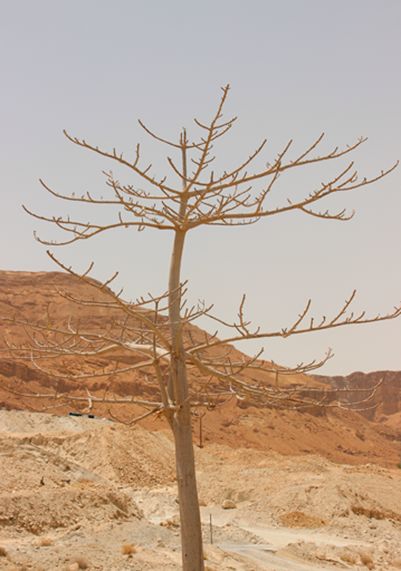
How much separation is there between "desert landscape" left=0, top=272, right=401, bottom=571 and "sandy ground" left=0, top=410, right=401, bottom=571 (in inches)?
2.0

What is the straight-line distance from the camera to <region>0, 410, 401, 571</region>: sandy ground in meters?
13.2

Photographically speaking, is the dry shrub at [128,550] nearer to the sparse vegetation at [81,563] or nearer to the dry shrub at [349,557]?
the sparse vegetation at [81,563]

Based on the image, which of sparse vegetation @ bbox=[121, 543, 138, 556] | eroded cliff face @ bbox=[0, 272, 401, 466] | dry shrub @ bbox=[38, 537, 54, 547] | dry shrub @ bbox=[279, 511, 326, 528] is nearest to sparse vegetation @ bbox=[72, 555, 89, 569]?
sparse vegetation @ bbox=[121, 543, 138, 556]

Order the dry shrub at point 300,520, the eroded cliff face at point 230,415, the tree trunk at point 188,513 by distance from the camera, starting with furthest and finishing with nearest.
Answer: the eroded cliff face at point 230,415, the dry shrub at point 300,520, the tree trunk at point 188,513

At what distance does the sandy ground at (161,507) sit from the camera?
13.2 metres

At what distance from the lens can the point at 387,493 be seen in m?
30.4

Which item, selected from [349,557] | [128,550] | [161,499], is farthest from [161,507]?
[128,550]

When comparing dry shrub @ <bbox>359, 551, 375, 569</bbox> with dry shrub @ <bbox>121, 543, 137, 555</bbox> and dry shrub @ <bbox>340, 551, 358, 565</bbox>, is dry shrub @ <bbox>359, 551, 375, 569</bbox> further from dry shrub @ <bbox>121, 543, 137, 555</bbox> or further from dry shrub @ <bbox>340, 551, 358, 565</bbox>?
dry shrub @ <bbox>121, 543, 137, 555</bbox>

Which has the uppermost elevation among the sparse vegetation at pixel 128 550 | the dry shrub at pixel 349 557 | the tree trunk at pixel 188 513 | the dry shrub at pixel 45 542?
the tree trunk at pixel 188 513

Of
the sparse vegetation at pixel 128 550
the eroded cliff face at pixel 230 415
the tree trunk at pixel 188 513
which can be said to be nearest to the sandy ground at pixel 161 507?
the sparse vegetation at pixel 128 550

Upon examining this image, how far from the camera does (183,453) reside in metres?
5.13

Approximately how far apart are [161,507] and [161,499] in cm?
113

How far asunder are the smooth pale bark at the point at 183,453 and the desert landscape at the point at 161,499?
20.9 inches

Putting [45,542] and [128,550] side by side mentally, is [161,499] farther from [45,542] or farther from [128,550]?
[128,550]
